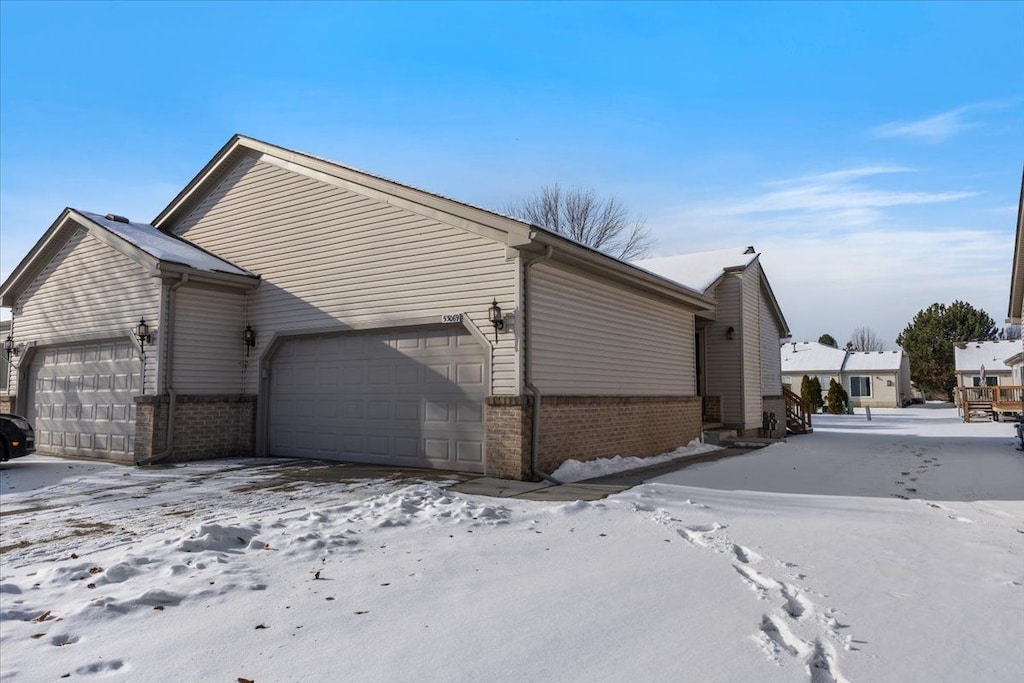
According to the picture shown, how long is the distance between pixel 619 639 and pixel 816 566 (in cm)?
228

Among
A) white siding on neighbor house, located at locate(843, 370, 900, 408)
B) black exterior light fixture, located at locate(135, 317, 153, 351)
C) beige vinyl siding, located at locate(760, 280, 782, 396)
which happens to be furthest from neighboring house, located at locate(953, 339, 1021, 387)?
black exterior light fixture, located at locate(135, 317, 153, 351)

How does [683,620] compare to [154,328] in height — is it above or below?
below

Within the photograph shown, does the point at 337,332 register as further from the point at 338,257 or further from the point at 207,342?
the point at 207,342

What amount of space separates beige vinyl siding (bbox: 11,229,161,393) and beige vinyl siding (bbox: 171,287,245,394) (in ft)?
1.30

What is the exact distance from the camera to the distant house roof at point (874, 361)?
43.8 metres

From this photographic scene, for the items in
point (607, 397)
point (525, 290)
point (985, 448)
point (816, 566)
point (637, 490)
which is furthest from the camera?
point (985, 448)

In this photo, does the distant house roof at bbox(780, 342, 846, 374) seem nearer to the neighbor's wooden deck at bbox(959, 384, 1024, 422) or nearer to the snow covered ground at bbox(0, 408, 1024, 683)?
the neighbor's wooden deck at bbox(959, 384, 1024, 422)

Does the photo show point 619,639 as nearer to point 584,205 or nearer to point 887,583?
point 887,583

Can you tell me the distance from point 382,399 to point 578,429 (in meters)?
3.33

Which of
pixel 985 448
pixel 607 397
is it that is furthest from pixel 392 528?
pixel 985 448

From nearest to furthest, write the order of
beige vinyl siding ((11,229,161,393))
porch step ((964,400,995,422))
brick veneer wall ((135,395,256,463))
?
brick veneer wall ((135,395,256,463)), beige vinyl siding ((11,229,161,393)), porch step ((964,400,995,422))

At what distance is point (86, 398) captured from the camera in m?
13.2

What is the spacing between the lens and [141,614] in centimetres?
396

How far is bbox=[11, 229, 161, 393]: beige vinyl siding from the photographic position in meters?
12.1
